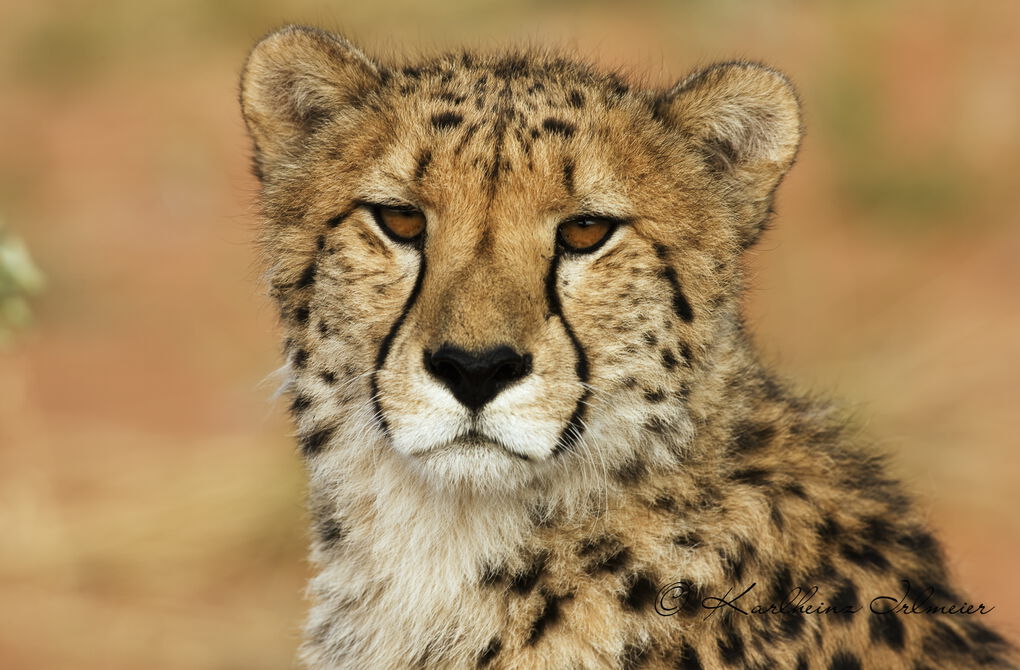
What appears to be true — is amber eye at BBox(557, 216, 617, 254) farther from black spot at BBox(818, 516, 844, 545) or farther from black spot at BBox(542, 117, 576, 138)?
black spot at BBox(818, 516, 844, 545)

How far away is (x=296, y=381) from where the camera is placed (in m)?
2.97

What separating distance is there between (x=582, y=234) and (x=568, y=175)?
0.41ft

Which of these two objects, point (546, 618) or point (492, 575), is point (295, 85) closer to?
point (492, 575)

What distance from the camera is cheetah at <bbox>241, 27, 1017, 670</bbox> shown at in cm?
266

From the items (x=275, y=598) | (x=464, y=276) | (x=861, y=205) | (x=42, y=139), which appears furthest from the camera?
(x=42, y=139)

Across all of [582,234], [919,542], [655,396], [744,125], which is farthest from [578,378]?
[919,542]

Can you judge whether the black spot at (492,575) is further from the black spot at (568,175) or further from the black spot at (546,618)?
the black spot at (568,175)

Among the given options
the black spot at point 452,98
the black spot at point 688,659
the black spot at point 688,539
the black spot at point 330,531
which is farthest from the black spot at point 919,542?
the black spot at point 452,98

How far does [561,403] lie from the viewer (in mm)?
2631

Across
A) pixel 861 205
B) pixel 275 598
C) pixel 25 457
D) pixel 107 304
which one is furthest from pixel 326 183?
pixel 861 205

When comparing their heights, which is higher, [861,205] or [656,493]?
[656,493]

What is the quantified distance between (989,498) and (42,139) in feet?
25.1

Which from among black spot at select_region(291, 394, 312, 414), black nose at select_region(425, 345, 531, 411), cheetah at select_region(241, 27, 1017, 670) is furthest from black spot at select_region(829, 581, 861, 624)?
black spot at select_region(291, 394, 312, 414)

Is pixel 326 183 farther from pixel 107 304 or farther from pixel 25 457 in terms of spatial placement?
pixel 107 304
